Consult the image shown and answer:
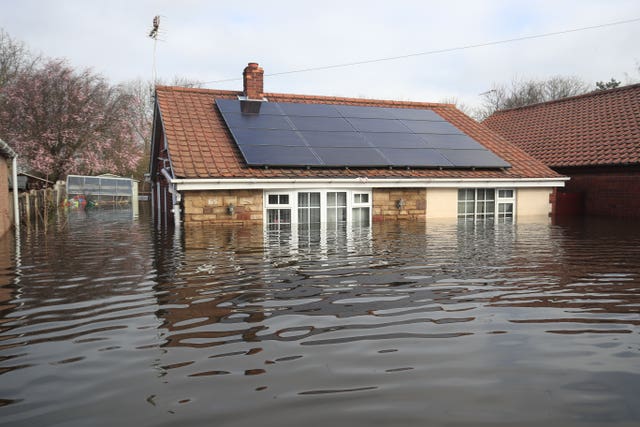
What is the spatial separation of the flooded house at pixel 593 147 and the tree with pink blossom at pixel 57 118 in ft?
79.0

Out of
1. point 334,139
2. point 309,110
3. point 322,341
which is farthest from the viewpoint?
point 309,110

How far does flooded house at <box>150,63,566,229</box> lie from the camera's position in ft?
48.8

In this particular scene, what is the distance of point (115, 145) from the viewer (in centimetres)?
3694

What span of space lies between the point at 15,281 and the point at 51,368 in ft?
12.7

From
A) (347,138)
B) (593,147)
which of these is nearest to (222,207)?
(347,138)

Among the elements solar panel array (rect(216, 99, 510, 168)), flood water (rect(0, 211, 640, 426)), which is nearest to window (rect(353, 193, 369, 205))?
solar panel array (rect(216, 99, 510, 168))

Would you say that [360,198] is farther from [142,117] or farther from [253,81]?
[142,117]

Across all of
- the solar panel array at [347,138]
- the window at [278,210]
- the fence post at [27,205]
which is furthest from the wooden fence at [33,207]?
the solar panel array at [347,138]

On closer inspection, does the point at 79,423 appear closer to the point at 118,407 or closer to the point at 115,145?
the point at 118,407

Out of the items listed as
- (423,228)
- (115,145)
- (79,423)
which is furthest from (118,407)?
(115,145)

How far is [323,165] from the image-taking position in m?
15.6

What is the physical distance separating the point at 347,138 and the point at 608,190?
9924 millimetres

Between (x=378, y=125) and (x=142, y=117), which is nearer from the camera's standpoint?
(x=378, y=125)

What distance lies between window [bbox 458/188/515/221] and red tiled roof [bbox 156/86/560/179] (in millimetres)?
672
